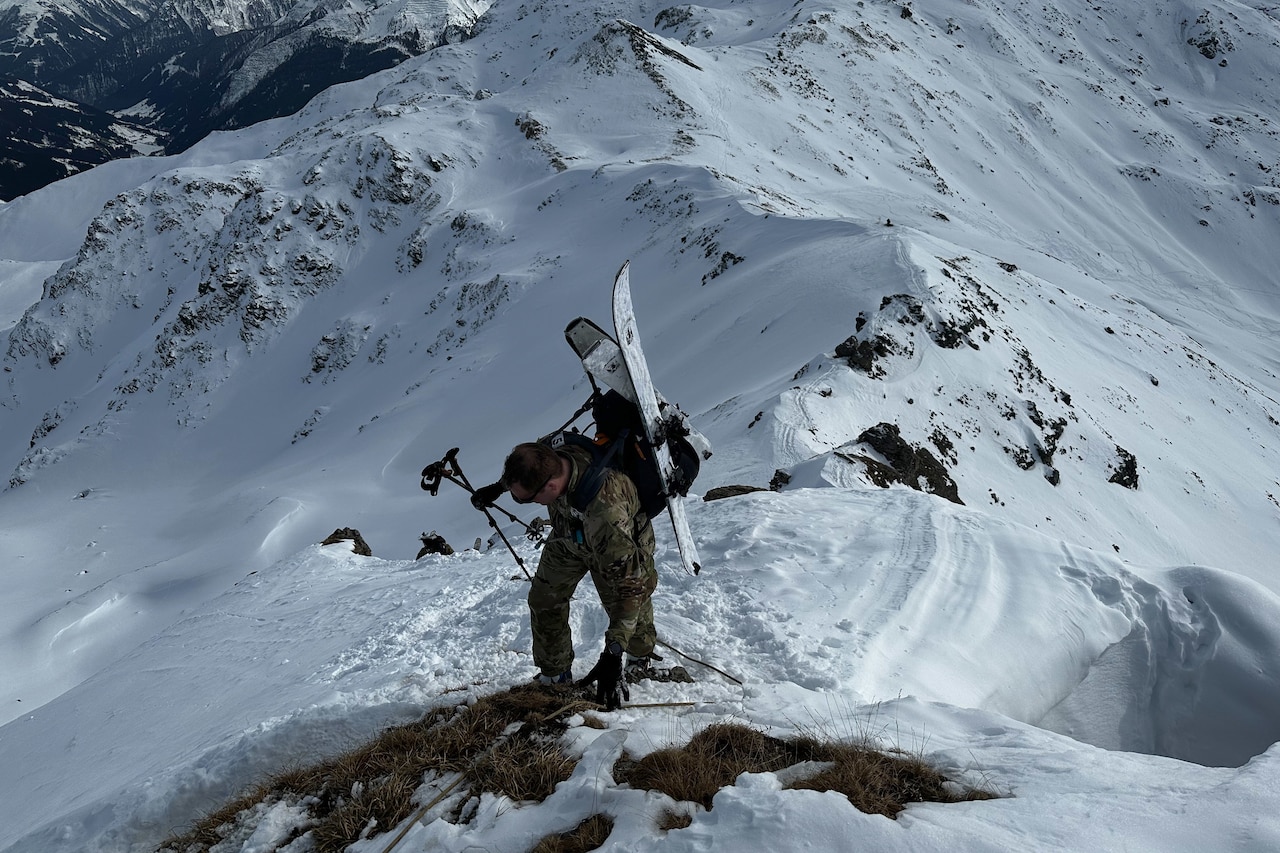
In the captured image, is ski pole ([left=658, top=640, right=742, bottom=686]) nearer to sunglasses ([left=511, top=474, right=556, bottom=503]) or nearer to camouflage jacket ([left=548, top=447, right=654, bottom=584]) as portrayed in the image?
camouflage jacket ([left=548, top=447, right=654, bottom=584])

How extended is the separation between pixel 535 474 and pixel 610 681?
1.73m

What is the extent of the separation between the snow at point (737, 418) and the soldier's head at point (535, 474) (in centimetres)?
147

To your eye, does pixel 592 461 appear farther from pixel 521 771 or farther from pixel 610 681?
pixel 521 771

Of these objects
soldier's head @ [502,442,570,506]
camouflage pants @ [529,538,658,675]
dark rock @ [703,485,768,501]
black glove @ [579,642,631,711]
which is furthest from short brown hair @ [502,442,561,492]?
dark rock @ [703,485,768,501]

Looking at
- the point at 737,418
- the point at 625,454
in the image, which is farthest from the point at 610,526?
the point at 737,418

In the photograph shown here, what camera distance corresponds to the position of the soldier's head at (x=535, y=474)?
355 cm

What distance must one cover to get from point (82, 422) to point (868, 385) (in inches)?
1979

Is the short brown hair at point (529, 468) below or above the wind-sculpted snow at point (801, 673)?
above

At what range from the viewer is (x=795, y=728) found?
4.01 metres

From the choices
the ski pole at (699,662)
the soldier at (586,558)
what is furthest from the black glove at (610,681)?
the ski pole at (699,662)

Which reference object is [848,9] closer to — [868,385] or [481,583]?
[868,385]

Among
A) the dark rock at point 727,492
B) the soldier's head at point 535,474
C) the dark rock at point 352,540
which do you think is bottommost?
the dark rock at point 352,540

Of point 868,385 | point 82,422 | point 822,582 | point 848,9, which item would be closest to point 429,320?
point 82,422

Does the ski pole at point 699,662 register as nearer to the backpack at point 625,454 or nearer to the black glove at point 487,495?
the backpack at point 625,454
